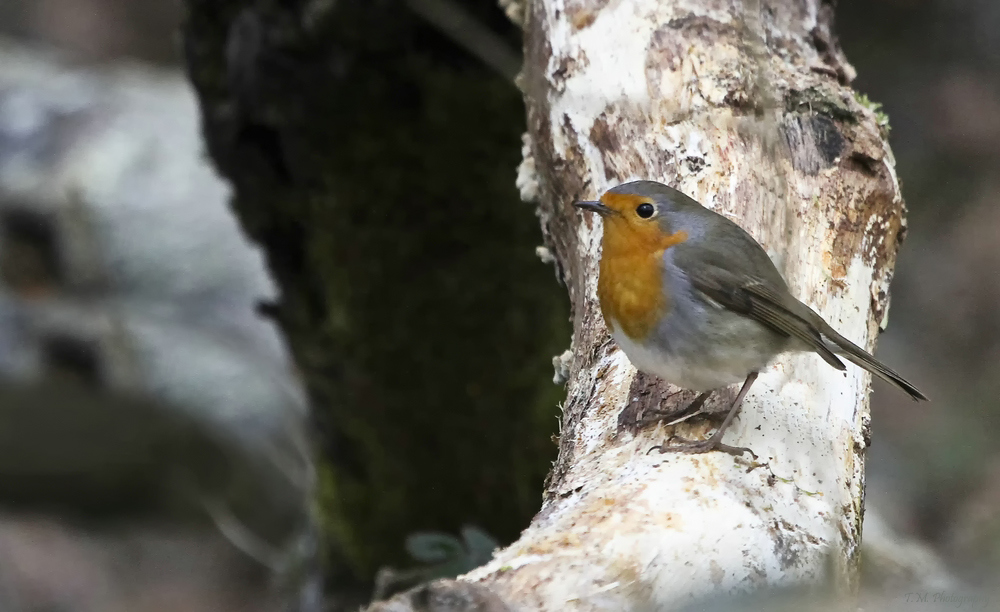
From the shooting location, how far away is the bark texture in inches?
76.9

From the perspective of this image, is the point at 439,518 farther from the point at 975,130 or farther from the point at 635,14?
the point at 975,130

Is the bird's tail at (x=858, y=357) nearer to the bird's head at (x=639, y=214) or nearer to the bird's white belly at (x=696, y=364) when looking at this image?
the bird's white belly at (x=696, y=364)

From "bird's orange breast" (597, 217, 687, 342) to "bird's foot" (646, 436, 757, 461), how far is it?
296 millimetres

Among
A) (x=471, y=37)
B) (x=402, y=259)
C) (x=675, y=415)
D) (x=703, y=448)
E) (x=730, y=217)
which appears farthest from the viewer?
(x=402, y=259)

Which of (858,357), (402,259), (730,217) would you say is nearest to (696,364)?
(858,357)

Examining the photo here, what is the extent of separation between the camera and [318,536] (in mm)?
5605

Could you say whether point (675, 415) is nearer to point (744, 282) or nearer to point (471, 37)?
point (744, 282)

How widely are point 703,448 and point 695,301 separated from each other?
0.46 metres

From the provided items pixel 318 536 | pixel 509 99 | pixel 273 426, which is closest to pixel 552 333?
pixel 509 99

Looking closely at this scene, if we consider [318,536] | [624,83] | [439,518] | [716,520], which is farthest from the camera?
[318,536]

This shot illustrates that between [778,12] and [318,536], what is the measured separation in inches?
142

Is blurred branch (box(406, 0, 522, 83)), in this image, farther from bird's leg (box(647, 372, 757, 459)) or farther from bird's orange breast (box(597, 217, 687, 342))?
bird's leg (box(647, 372, 757, 459))

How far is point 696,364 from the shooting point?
250 centimetres

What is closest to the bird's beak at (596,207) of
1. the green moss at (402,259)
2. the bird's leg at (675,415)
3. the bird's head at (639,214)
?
the bird's head at (639,214)
